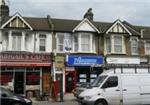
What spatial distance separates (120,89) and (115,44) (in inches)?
784

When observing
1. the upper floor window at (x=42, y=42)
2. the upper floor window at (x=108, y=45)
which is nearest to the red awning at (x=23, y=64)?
the upper floor window at (x=42, y=42)

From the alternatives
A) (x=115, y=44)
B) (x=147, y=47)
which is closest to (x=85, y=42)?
(x=115, y=44)

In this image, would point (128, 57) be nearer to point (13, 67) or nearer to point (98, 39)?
point (98, 39)

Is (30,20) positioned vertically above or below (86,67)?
above

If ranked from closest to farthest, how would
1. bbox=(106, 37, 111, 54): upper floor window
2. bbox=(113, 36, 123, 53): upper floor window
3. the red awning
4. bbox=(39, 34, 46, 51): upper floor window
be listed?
the red awning, bbox=(39, 34, 46, 51): upper floor window, bbox=(106, 37, 111, 54): upper floor window, bbox=(113, 36, 123, 53): upper floor window

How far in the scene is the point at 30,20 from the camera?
137 ft

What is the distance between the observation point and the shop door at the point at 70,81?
129 ft

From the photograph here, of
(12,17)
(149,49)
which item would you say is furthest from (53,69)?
(149,49)

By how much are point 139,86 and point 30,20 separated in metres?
21.3

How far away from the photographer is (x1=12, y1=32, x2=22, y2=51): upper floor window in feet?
125

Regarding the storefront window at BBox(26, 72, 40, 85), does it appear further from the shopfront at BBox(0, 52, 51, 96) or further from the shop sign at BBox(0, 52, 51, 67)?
the shop sign at BBox(0, 52, 51, 67)

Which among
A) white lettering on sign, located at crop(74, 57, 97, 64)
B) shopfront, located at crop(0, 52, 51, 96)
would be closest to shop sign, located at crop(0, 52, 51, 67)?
shopfront, located at crop(0, 52, 51, 96)

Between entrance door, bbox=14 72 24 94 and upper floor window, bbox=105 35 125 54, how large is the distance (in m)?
10.0

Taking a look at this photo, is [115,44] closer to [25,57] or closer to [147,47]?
[147,47]
